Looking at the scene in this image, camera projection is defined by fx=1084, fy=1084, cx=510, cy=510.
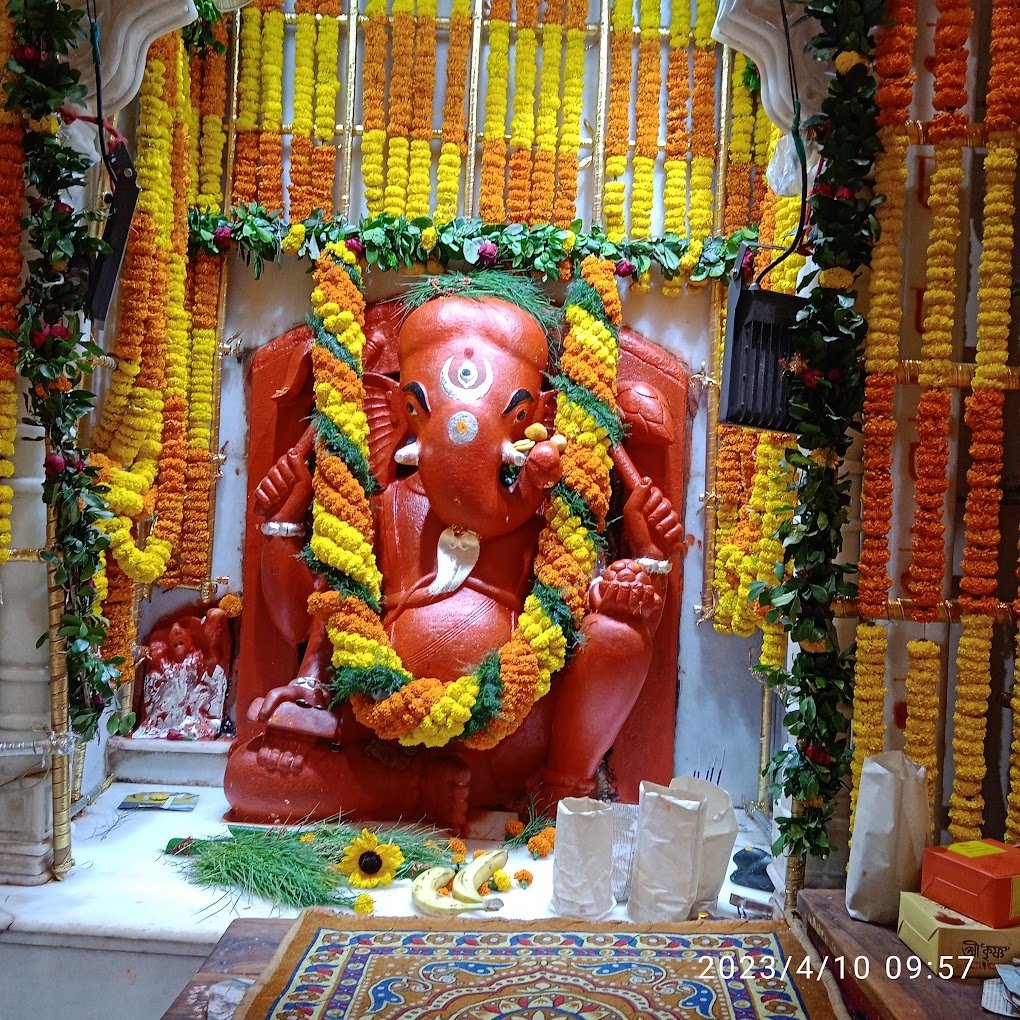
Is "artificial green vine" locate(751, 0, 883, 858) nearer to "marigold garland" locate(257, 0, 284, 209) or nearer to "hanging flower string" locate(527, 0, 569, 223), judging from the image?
"hanging flower string" locate(527, 0, 569, 223)

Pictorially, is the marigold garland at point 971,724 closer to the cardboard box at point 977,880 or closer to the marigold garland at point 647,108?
the cardboard box at point 977,880

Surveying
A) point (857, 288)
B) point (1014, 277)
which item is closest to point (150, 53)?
point (857, 288)

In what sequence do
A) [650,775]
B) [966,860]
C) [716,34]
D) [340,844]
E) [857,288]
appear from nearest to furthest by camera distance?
[966,860] < [857,288] < [716,34] < [340,844] < [650,775]

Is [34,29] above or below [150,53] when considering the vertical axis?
below

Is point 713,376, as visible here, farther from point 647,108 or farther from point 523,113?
point 523,113

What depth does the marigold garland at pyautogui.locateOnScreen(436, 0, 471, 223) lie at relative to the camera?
4539 millimetres

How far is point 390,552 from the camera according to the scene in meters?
4.24

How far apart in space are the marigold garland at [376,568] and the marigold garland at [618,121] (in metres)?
0.36

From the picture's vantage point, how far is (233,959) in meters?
2.76

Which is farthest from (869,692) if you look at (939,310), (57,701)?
(57,701)

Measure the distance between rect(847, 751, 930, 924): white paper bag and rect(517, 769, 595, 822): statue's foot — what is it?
1.46 metres

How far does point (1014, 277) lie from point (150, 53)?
3.16m

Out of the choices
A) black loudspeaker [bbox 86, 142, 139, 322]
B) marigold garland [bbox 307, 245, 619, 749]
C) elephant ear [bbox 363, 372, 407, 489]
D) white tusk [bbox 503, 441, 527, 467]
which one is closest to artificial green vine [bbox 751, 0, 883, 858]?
marigold garland [bbox 307, 245, 619, 749]

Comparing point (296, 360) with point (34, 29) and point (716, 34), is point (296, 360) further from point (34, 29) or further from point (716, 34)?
point (716, 34)
